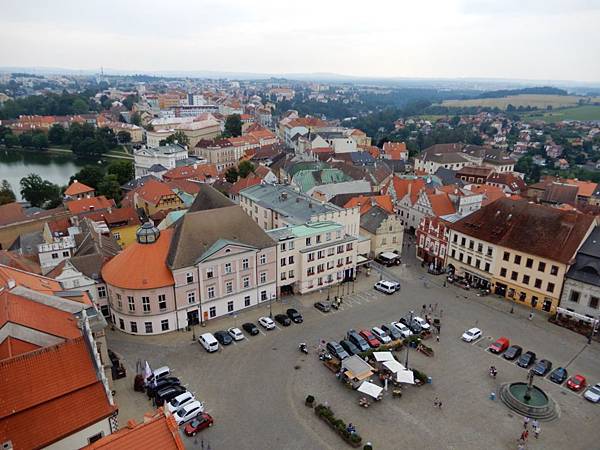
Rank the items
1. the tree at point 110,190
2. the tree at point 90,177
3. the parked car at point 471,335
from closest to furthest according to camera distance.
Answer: the parked car at point 471,335 < the tree at point 110,190 < the tree at point 90,177

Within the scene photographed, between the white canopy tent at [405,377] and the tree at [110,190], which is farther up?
the white canopy tent at [405,377]

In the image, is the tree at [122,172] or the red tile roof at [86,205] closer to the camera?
the red tile roof at [86,205]

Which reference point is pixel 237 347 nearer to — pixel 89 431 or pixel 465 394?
pixel 89 431

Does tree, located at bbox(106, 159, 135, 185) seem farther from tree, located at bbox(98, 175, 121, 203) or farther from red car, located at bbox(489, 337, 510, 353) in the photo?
red car, located at bbox(489, 337, 510, 353)

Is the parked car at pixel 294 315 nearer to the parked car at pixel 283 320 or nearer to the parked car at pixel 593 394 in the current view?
the parked car at pixel 283 320

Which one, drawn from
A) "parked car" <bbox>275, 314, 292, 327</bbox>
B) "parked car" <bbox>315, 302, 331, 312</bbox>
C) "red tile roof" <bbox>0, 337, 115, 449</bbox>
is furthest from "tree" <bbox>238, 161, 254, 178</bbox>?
"red tile roof" <bbox>0, 337, 115, 449</bbox>

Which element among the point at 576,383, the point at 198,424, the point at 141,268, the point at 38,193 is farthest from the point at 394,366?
the point at 38,193

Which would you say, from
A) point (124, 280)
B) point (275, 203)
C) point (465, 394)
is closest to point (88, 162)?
point (275, 203)

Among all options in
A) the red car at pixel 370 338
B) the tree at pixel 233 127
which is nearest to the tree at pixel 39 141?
the tree at pixel 233 127
